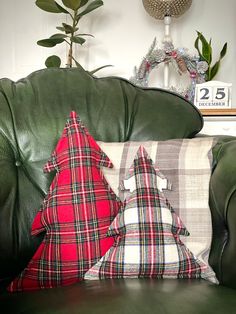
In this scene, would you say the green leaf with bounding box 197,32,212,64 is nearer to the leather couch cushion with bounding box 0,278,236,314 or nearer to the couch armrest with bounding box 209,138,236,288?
the couch armrest with bounding box 209,138,236,288

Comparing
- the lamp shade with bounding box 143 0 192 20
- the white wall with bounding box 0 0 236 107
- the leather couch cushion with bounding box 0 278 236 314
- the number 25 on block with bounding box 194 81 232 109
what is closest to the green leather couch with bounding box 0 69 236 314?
the leather couch cushion with bounding box 0 278 236 314

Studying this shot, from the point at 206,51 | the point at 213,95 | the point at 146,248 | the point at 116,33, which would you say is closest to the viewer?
the point at 146,248

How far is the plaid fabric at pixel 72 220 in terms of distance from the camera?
89 cm

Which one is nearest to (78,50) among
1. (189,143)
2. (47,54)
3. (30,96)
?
(47,54)

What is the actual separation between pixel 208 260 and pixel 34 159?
1.84ft

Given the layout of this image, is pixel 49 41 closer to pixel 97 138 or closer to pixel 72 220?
pixel 97 138

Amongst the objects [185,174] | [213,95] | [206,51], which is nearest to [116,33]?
[206,51]

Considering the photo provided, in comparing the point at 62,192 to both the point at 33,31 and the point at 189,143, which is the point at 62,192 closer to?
the point at 189,143

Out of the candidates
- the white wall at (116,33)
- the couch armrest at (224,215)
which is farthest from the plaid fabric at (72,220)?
the white wall at (116,33)

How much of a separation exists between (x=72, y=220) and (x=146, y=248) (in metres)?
0.20

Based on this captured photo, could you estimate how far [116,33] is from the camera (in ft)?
8.12

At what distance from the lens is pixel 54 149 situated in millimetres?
1089

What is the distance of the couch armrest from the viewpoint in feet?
2.70

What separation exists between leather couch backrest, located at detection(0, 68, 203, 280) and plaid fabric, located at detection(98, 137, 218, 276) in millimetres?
112
